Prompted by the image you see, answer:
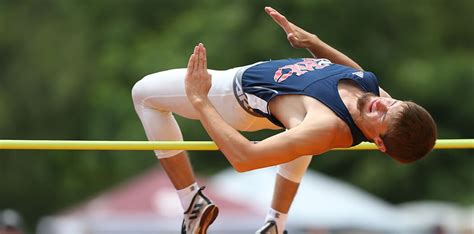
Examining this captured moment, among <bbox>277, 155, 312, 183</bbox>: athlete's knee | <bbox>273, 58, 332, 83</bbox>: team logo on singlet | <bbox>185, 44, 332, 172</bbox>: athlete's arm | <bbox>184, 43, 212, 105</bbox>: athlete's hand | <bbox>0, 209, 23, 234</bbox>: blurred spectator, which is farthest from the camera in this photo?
<bbox>0, 209, 23, 234</bbox>: blurred spectator

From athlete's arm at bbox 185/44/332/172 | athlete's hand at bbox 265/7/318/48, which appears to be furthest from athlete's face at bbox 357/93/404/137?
athlete's hand at bbox 265/7/318/48

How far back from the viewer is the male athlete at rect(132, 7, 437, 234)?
25.2 feet

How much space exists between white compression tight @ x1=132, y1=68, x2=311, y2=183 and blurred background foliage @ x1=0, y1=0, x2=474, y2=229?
2114 cm

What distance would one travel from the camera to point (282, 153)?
7.64 meters

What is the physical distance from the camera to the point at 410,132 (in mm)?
7691

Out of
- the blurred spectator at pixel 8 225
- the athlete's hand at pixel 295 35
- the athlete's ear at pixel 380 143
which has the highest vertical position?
the blurred spectator at pixel 8 225

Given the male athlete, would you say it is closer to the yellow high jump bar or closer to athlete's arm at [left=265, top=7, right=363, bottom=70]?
athlete's arm at [left=265, top=7, right=363, bottom=70]

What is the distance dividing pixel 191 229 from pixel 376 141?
4.82 feet

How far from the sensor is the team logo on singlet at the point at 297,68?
8.17 m

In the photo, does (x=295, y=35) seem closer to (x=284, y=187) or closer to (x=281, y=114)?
(x=281, y=114)

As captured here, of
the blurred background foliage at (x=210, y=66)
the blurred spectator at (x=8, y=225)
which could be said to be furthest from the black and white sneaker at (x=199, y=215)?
the blurred background foliage at (x=210, y=66)

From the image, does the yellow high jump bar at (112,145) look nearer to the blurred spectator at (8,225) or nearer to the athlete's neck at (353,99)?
the athlete's neck at (353,99)

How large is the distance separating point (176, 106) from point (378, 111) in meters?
1.44

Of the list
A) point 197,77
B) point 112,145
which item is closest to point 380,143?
point 197,77
